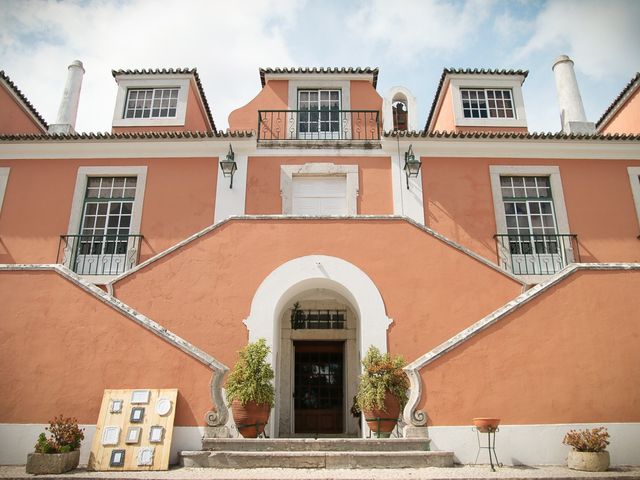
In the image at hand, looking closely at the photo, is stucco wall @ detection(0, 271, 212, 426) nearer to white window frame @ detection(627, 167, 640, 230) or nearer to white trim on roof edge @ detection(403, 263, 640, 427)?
white trim on roof edge @ detection(403, 263, 640, 427)

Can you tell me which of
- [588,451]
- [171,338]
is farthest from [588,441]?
[171,338]

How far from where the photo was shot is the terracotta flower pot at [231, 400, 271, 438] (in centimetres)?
647

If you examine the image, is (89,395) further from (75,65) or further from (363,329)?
(75,65)

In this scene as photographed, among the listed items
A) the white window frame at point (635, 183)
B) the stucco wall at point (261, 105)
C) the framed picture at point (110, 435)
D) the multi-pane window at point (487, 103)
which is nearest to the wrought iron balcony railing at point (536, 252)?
the white window frame at point (635, 183)

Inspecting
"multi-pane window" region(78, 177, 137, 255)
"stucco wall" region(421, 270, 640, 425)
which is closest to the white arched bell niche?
"multi-pane window" region(78, 177, 137, 255)

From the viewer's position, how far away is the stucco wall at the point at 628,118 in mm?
12883

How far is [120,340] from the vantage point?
6.62m

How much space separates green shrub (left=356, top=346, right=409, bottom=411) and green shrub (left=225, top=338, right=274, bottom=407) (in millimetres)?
1274

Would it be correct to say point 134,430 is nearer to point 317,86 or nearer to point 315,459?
point 315,459

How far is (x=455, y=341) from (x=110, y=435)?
174 inches

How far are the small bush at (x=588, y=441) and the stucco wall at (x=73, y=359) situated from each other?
4419 mm

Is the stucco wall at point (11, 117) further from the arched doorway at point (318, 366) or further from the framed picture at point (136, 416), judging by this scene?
the framed picture at point (136, 416)

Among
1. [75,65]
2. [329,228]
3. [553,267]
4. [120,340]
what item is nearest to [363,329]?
[329,228]

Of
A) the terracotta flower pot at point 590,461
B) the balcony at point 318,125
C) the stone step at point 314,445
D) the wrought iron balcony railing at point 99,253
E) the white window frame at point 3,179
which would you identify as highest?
the balcony at point 318,125
